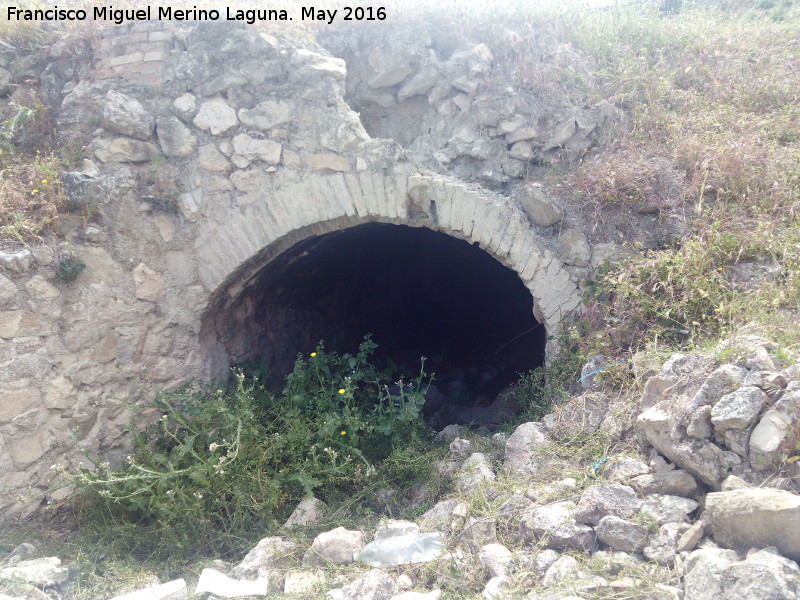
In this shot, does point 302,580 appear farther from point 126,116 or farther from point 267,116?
point 126,116

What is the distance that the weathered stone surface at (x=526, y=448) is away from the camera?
320 centimetres

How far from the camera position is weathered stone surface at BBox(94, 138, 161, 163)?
160 inches

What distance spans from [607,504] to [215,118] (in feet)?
12.0

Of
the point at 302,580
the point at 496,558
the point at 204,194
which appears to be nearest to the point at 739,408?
the point at 496,558

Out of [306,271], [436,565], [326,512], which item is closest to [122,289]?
[306,271]

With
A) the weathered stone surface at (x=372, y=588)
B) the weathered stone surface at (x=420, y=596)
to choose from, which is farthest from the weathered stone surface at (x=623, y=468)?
the weathered stone surface at (x=372, y=588)

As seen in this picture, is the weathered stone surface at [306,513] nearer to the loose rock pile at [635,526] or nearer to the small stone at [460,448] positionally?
the loose rock pile at [635,526]

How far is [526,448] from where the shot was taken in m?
3.32

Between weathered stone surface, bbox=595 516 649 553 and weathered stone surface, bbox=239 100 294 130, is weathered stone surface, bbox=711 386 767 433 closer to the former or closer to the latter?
weathered stone surface, bbox=595 516 649 553

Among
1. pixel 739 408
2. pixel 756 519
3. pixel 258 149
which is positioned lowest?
pixel 756 519

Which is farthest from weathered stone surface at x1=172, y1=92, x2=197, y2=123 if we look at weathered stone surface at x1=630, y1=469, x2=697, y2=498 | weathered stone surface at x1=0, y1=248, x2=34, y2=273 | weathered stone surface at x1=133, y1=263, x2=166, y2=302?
weathered stone surface at x1=630, y1=469, x2=697, y2=498

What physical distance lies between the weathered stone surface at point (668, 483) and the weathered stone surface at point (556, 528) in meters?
0.33

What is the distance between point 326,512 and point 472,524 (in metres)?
1.05

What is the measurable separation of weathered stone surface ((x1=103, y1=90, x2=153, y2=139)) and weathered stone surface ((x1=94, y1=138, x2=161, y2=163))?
0.24ft
